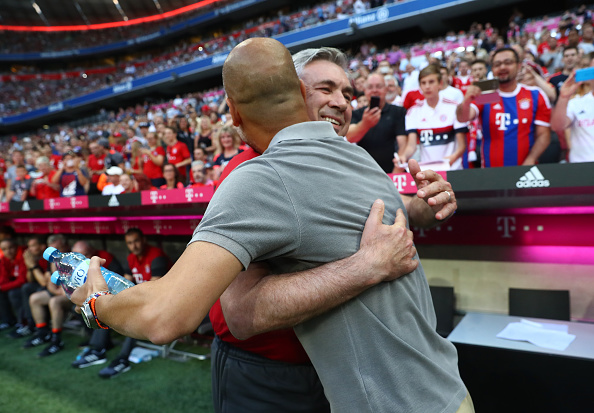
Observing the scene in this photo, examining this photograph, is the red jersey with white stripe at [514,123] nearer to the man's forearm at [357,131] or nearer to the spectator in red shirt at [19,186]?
the man's forearm at [357,131]

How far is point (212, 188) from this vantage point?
12.3 ft

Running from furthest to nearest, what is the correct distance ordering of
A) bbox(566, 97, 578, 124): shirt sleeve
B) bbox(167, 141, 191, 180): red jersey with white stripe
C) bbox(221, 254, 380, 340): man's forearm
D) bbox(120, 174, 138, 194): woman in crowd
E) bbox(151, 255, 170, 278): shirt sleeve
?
bbox(167, 141, 191, 180): red jersey with white stripe
bbox(120, 174, 138, 194): woman in crowd
bbox(151, 255, 170, 278): shirt sleeve
bbox(566, 97, 578, 124): shirt sleeve
bbox(221, 254, 380, 340): man's forearm

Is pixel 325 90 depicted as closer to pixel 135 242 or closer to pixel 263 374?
pixel 263 374

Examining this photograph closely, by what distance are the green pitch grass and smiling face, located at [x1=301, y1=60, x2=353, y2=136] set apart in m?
2.85

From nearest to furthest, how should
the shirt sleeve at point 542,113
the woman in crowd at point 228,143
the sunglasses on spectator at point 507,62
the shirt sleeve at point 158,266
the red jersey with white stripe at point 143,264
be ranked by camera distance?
the shirt sleeve at point 542,113 < the sunglasses on spectator at point 507,62 < the shirt sleeve at point 158,266 < the woman in crowd at point 228,143 < the red jersey with white stripe at point 143,264

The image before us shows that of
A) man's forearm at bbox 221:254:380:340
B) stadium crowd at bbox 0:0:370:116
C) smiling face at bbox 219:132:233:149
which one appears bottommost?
man's forearm at bbox 221:254:380:340

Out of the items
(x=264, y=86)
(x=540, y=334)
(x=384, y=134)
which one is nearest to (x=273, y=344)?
(x=264, y=86)

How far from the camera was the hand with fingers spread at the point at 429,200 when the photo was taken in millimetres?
1304

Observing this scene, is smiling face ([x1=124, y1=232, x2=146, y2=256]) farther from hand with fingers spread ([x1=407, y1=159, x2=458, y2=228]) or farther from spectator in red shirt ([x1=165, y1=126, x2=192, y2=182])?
hand with fingers spread ([x1=407, y1=159, x2=458, y2=228])

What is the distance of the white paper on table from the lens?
2.48 m

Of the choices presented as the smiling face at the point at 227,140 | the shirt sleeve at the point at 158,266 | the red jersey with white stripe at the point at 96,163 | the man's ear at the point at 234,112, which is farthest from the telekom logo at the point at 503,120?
the red jersey with white stripe at the point at 96,163

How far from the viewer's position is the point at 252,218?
2.81 feet

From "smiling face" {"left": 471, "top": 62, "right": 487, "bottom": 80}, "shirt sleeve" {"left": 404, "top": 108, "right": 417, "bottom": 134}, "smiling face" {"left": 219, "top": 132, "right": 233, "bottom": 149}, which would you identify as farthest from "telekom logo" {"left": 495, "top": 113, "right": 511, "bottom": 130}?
"smiling face" {"left": 219, "top": 132, "right": 233, "bottom": 149}

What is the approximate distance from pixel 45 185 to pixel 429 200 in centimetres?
726
